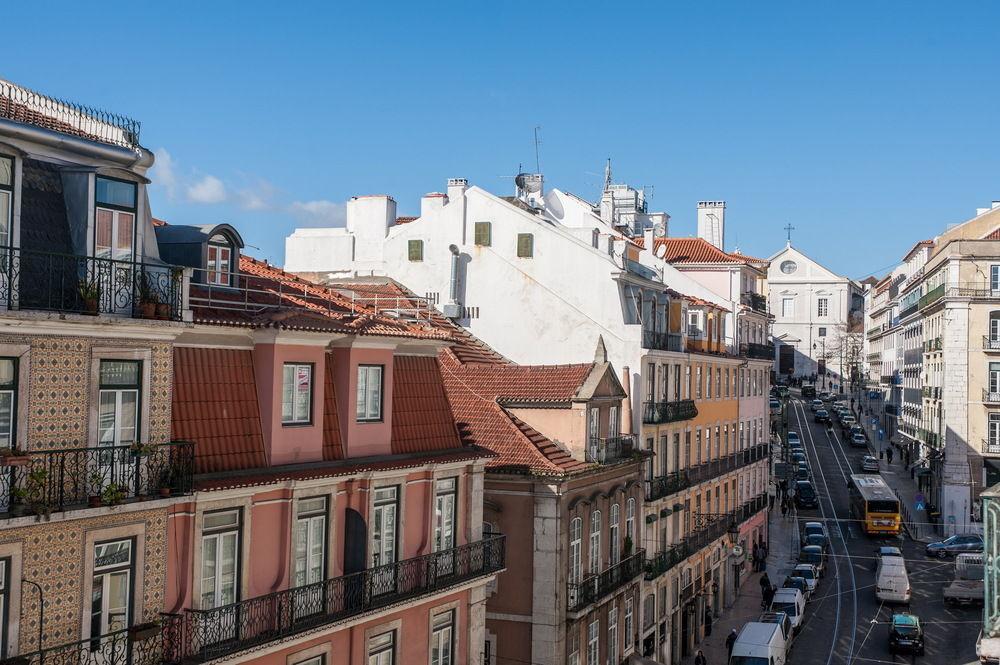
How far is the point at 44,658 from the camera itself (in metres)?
16.5

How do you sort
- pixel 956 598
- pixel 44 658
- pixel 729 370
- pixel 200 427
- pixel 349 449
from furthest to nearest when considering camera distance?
pixel 729 370, pixel 956 598, pixel 349 449, pixel 200 427, pixel 44 658

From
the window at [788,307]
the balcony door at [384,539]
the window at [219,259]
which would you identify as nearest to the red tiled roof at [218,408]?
the window at [219,259]

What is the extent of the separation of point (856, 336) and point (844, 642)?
11362 cm

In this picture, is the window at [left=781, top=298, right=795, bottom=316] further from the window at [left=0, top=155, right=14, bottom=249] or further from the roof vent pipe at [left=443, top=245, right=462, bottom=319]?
the window at [left=0, top=155, right=14, bottom=249]

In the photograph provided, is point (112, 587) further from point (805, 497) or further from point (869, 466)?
point (869, 466)

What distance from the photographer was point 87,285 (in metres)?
17.3

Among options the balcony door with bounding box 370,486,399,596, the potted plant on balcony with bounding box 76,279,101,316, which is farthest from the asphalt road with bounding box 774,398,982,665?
the potted plant on balcony with bounding box 76,279,101,316

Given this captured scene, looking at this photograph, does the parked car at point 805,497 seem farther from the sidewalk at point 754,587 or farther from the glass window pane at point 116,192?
the glass window pane at point 116,192

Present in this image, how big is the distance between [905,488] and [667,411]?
51.0 m

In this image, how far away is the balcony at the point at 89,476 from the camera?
16.3 m

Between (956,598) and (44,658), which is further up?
(44,658)

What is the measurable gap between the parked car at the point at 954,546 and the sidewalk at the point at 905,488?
6.08 meters

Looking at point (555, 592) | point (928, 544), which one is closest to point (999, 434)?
point (928, 544)

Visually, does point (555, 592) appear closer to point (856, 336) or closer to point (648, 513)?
point (648, 513)
